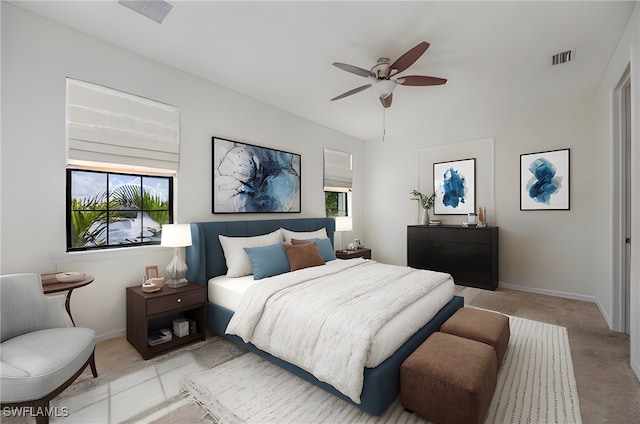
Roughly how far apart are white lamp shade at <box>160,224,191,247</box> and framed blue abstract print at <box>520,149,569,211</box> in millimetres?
4904

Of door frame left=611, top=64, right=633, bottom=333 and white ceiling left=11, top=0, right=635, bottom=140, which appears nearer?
white ceiling left=11, top=0, right=635, bottom=140

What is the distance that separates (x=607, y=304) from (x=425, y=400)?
312 centimetres

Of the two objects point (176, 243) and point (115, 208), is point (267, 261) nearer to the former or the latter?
point (176, 243)

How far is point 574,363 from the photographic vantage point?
2.41 m

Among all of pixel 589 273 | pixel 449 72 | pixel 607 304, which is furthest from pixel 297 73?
pixel 589 273

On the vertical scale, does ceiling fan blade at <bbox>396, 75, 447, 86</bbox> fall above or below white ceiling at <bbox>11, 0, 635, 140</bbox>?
below

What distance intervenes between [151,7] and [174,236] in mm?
1945

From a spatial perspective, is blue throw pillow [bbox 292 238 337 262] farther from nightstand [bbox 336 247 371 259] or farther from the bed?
nightstand [bbox 336 247 371 259]

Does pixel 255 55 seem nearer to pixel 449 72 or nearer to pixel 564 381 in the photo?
Result: pixel 449 72

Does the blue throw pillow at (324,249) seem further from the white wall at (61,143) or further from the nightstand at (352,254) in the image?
the white wall at (61,143)

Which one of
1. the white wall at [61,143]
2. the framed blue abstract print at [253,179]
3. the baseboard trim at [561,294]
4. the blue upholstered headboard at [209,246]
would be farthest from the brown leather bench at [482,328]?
the white wall at [61,143]

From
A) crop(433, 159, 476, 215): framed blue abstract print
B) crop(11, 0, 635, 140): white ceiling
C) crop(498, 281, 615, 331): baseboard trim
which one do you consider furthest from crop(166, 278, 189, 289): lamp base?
crop(498, 281, 615, 331): baseboard trim

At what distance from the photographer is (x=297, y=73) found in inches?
129

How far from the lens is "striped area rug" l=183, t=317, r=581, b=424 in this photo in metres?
1.80
